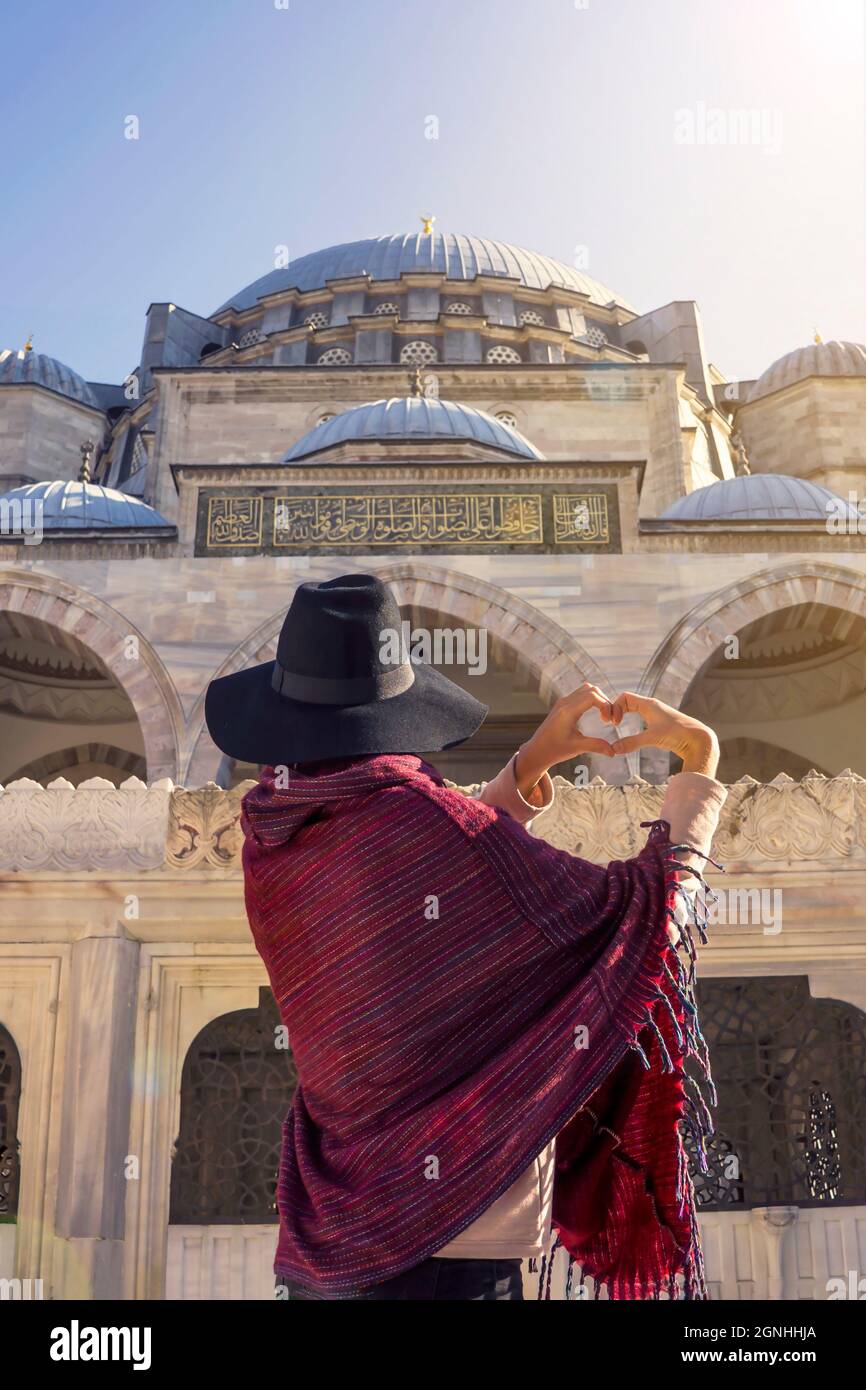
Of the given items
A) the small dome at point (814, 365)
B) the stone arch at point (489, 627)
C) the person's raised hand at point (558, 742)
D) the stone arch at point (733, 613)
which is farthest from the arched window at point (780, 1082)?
the small dome at point (814, 365)

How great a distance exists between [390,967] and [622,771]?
334 inches

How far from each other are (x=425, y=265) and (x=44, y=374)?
6.75 meters

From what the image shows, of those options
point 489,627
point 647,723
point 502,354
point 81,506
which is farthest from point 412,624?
point 647,723

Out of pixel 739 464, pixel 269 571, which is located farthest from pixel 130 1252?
pixel 739 464

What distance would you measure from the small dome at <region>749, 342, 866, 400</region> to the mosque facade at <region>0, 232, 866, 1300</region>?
6 cm

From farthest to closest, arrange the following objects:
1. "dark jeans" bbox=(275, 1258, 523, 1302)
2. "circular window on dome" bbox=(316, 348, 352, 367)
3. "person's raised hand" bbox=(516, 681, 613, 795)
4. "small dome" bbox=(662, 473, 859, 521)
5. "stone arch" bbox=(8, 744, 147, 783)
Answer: "circular window on dome" bbox=(316, 348, 352, 367), "stone arch" bbox=(8, 744, 147, 783), "small dome" bbox=(662, 473, 859, 521), "person's raised hand" bbox=(516, 681, 613, 795), "dark jeans" bbox=(275, 1258, 523, 1302)

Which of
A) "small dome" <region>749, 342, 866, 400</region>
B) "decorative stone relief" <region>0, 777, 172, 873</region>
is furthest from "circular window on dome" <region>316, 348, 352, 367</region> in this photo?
"decorative stone relief" <region>0, 777, 172, 873</region>

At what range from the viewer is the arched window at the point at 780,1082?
3.03 m

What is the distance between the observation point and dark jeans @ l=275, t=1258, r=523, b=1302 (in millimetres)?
1399

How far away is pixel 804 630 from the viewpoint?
495 inches

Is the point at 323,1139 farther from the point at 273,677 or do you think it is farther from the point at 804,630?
the point at 804,630

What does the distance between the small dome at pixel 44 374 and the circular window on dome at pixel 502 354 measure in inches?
243

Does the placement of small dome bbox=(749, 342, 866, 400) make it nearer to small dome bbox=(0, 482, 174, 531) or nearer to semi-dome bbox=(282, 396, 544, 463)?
semi-dome bbox=(282, 396, 544, 463)
